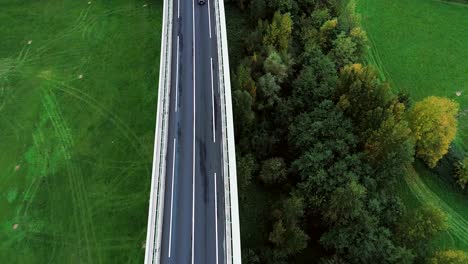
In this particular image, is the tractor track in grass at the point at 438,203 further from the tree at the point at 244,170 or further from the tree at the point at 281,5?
the tree at the point at 281,5

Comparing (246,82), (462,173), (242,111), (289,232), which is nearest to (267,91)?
(246,82)

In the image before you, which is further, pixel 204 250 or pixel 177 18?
pixel 177 18

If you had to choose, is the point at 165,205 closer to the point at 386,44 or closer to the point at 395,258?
the point at 395,258

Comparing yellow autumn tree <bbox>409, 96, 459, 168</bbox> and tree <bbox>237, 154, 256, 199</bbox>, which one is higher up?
yellow autumn tree <bbox>409, 96, 459, 168</bbox>

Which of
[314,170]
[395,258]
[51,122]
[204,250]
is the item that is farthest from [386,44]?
[51,122]

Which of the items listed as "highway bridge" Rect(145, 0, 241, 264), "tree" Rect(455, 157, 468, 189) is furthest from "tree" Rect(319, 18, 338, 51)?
"tree" Rect(455, 157, 468, 189)

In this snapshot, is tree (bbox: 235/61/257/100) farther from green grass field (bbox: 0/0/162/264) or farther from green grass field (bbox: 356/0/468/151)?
green grass field (bbox: 356/0/468/151)
